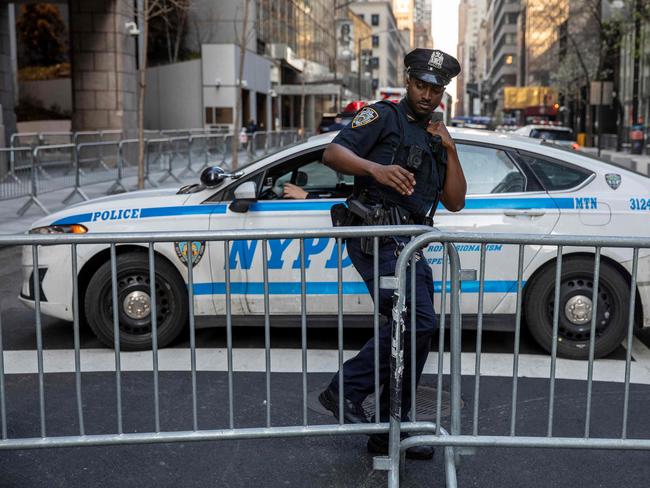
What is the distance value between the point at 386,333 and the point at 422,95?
3.88ft

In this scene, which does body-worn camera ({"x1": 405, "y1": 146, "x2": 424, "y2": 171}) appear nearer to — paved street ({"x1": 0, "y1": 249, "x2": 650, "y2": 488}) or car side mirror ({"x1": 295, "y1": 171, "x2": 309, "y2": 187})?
paved street ({"x1": 0, "y1": 249, "x2": 650, "y2": 488})

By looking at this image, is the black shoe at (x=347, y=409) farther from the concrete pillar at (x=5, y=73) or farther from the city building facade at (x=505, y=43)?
the city building facade at (x=505, y=43)

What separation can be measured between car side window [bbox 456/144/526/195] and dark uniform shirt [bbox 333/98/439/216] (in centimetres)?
203

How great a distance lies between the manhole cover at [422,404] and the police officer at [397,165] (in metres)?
0.37

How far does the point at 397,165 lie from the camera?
4078mm

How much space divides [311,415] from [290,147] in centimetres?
229

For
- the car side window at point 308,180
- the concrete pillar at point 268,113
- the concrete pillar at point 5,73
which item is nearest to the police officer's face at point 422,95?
the car side window at point 308,180

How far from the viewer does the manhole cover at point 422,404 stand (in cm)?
476

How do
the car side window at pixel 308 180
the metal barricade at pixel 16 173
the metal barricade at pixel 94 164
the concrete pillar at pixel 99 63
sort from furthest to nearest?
the concrete pillar at pixel 99 63 < the metal barricade at pixel 94 164 < the metal barricade at pixel 16 173 < the car side window at pixel 308 180

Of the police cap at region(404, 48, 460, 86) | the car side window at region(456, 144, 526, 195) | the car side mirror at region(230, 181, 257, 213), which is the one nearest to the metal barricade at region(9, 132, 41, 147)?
the car side mirror at region(230, 181, 257, 213)

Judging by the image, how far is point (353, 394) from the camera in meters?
4.24

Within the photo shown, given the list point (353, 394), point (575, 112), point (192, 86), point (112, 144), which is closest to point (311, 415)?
point (353, 394)

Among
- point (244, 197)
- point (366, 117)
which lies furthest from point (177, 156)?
point (366, 117)

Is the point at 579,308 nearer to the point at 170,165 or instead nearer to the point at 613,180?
the point at 613,180
